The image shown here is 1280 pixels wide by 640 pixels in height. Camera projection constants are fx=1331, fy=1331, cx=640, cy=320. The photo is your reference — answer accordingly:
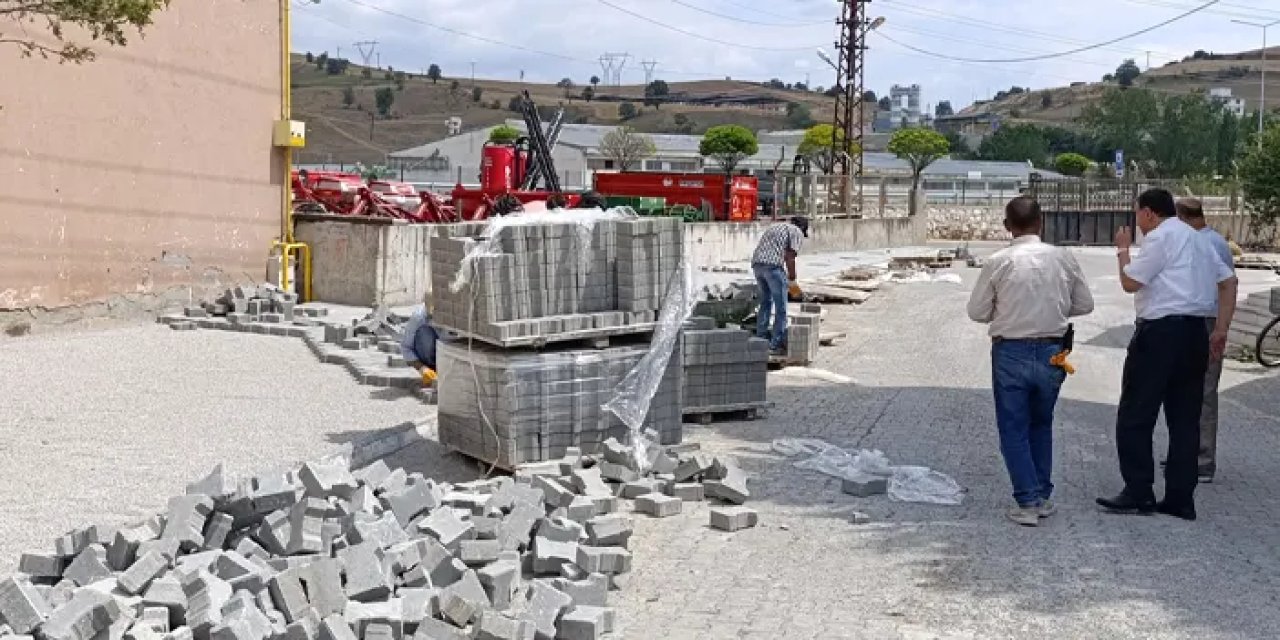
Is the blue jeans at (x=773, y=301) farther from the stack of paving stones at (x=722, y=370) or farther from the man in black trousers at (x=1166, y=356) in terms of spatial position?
the man in black trousers at (x=1166, y=356)

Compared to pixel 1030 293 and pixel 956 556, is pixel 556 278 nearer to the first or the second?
pixel 1030 293

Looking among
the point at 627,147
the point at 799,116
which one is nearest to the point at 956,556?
the point at 627,147

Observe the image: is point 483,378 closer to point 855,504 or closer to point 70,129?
point 855,504

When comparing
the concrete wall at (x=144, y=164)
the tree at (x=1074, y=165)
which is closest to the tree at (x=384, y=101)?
the tree at (x=1074, y=165)

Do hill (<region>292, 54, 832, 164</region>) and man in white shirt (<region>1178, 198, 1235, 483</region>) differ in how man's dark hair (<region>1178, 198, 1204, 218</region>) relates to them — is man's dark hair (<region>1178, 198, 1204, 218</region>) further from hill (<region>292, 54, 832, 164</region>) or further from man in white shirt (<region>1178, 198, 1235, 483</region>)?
hill (<region>292, 54, 832, 164</region>)

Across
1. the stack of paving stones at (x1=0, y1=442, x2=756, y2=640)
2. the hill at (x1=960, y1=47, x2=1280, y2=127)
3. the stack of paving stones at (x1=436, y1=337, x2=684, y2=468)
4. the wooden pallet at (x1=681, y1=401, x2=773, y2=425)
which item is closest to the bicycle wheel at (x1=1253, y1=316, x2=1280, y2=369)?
the wooden pallet at (x1=681, y1=401, x2=773, y2=425)

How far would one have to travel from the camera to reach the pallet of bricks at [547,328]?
8.61 meters

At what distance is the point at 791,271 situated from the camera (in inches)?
607

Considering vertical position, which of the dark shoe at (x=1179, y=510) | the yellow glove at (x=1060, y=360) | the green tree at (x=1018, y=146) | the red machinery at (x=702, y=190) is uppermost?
the green tree at (x=1018, y=146)

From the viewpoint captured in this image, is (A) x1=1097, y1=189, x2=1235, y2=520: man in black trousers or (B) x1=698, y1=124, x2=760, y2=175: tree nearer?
(A) x1=1097, y1=189, x2=1235, y2=520: man in black trousers

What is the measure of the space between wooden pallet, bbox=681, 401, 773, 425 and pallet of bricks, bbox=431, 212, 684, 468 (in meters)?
1.26

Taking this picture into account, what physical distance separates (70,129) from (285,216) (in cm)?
376

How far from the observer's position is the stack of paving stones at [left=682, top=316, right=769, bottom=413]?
417 inches

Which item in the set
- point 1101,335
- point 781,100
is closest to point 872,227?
point 1101,335
